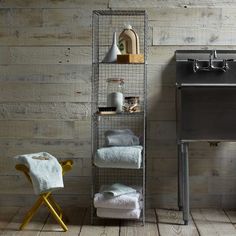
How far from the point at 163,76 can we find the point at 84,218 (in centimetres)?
117

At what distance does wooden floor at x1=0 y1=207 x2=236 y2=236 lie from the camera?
10.1ft

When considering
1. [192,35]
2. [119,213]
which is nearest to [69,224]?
[119,213]

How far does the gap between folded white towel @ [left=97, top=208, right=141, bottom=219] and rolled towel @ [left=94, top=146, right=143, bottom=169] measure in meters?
0.29

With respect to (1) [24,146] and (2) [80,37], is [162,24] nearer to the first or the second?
(2) [80,37]

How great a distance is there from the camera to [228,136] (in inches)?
121

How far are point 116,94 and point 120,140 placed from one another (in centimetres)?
31

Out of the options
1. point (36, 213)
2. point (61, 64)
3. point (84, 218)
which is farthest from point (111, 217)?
point (61, 64)

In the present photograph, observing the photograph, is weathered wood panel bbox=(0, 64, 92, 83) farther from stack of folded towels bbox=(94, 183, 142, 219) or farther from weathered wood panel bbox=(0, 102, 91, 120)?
stack of folded towels bbox=(94, 183, 142, 219)

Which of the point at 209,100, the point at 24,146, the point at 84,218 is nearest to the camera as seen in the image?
the point at 209,100

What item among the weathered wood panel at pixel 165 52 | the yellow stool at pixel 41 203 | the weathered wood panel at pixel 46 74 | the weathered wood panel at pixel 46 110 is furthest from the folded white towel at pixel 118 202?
the weathered wood panel at pixel 165 52

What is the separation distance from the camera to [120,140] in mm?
3191

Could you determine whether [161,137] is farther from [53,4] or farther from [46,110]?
[53,4]

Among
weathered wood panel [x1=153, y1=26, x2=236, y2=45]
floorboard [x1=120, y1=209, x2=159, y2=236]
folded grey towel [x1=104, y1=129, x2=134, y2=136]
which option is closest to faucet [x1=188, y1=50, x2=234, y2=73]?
weathered wood panel [x1=153, y1=26, x2=236, y2=45]

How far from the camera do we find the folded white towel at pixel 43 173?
3.01 meters
